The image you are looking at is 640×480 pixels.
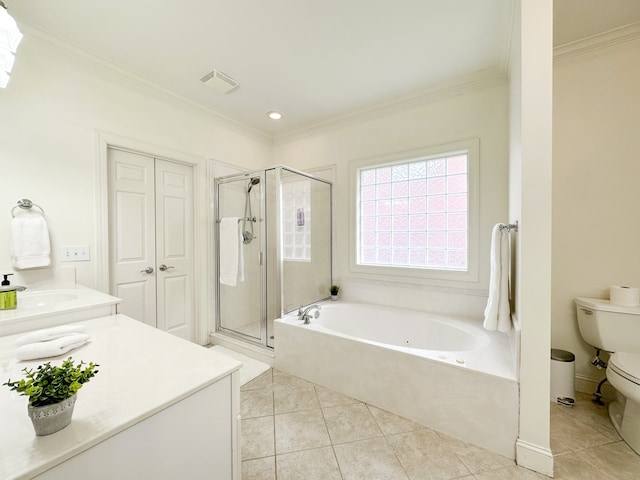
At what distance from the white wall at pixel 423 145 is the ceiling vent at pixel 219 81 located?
113 centimetres

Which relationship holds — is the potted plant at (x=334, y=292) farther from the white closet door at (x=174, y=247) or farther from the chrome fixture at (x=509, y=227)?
the chrome fixture at (x=509, y=227)

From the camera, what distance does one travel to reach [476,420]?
1.49 metres

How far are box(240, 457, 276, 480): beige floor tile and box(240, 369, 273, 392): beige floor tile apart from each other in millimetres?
675

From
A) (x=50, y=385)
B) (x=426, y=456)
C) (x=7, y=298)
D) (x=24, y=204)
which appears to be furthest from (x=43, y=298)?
(x=426, y=456)

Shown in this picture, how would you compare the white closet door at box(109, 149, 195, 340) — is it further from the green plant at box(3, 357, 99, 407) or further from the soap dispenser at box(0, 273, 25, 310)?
the green plant at box(3, 357, 99, 407)

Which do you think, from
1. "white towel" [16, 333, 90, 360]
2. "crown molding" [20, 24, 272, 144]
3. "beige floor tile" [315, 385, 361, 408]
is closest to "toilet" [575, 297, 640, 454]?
"beige floor tile" [315, 385, 361, 408]

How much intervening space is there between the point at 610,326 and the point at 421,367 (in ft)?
4.37

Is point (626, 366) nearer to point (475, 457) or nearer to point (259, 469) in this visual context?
point (475, 457)

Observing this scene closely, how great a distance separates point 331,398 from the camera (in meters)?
1.95

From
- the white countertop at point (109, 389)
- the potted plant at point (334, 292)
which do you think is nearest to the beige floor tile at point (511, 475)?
the white countertop at point (109, 389)

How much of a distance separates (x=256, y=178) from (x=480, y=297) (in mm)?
2432

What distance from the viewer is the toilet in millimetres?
1432

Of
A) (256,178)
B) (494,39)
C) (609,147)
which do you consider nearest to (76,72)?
(256,178)

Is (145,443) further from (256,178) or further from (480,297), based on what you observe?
(480,297)
